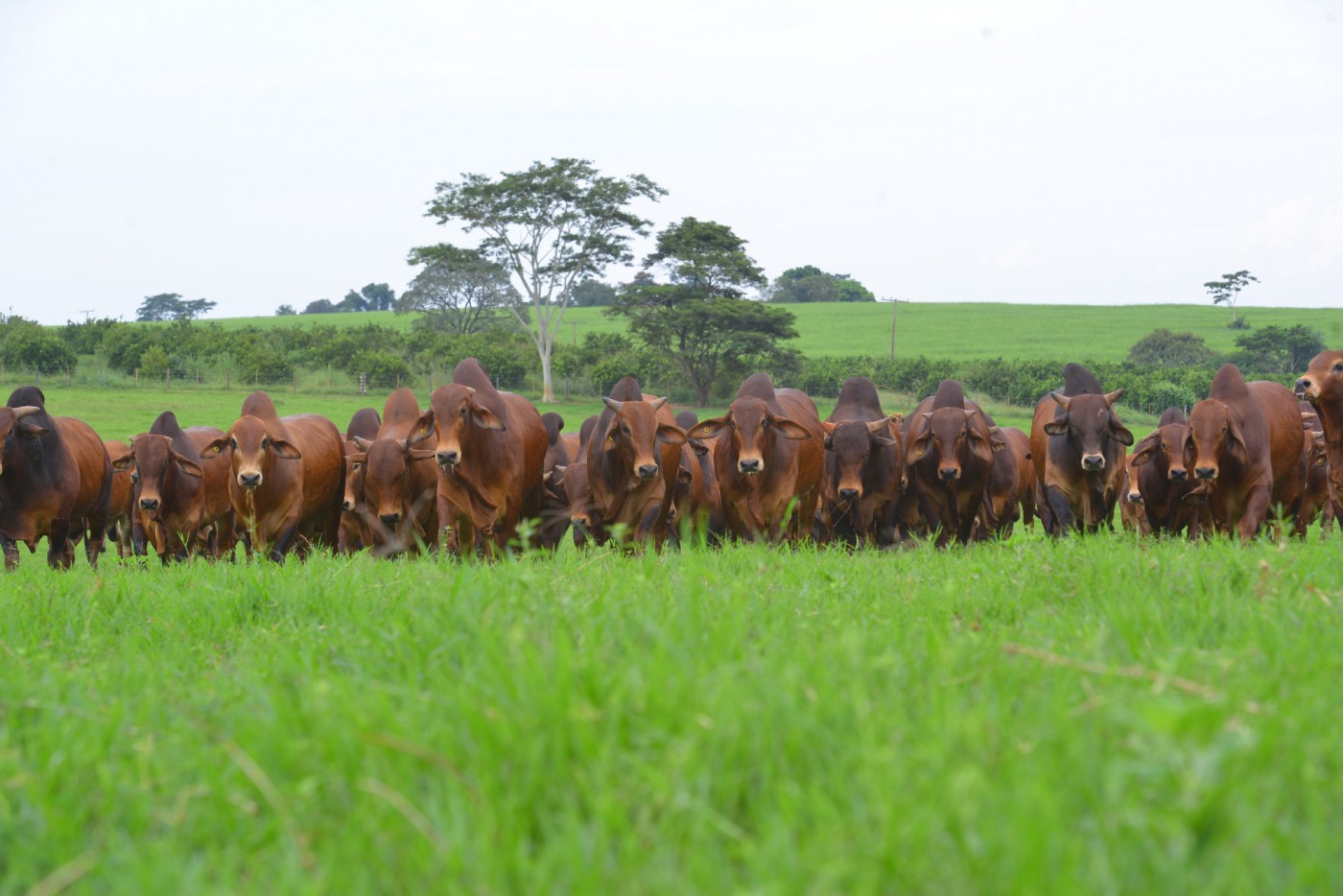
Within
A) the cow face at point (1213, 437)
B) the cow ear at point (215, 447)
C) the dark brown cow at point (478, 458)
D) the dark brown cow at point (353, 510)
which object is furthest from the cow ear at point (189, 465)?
the cow face at point (1213, 437)

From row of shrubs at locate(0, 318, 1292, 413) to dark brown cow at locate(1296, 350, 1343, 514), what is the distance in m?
30.9

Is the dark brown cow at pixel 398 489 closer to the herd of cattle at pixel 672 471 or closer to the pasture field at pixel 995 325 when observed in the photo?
the herd of cattle at pixel 672 471

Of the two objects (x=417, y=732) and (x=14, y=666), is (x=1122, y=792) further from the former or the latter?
(x=14, y=666)

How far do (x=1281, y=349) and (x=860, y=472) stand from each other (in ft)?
168

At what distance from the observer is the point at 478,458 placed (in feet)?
33.0

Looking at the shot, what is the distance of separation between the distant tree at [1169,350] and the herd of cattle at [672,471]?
47.2 m

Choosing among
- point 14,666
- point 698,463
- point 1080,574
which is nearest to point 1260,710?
point 1080,574

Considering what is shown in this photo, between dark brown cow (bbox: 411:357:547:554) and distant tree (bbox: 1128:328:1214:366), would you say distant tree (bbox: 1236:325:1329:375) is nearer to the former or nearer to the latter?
distant tree (bbox: 1128:328:1214:366)

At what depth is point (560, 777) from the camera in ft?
8.39

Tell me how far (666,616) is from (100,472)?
1070 cm

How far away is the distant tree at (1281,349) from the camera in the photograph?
54219 mm

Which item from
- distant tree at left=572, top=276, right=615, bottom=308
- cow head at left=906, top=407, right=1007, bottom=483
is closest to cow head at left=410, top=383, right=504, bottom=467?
cow head at left=906, top=407, right=1007, bottom=483

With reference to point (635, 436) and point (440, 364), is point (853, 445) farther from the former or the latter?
point (440, 364)

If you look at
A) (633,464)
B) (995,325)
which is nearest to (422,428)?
(633,464)
